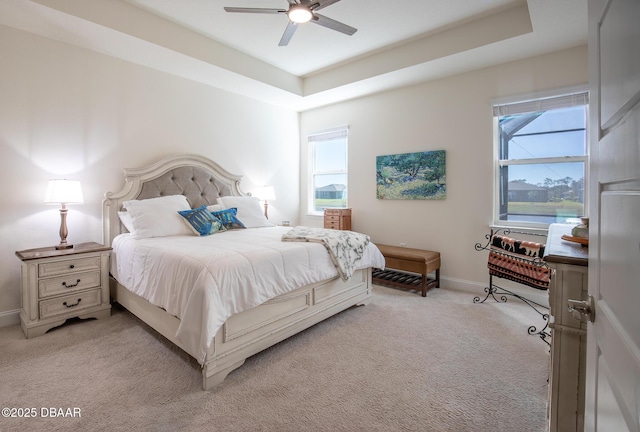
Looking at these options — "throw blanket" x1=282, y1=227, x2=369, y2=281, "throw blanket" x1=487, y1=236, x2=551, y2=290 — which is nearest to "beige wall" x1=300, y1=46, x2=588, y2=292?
"throw blanket" x1=487, y1=236, x2=551, y2=290

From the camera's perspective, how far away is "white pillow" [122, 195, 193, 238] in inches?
119

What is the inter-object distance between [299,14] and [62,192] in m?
2.53

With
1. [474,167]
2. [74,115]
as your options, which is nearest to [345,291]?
[474,167]

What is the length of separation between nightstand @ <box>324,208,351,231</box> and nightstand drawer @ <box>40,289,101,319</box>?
3.00 meters

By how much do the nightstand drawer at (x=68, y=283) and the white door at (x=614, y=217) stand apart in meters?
3.47

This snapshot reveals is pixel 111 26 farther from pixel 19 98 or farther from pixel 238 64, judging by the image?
pixel 238 64

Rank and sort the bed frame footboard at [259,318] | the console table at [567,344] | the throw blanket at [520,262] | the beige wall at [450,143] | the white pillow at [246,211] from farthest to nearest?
the white pillow at [246,211] < the beige wall at [450,143] < the throw blanket at [520,262] < the bed frame footboard at [259,318] < the console table at [567,344]

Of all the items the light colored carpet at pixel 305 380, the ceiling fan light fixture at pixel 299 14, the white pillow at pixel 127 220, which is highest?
the ceiling fan light fixture at pixel 299 14

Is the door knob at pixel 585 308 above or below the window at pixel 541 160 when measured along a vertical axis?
below

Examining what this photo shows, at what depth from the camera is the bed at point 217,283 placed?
6.23ft

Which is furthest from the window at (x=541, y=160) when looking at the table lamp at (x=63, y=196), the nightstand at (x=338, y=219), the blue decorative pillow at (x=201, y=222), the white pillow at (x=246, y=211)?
the table lamp at (x=63, y=196)

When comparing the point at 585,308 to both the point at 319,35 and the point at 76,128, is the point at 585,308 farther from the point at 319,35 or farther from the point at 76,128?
the point at 76,128

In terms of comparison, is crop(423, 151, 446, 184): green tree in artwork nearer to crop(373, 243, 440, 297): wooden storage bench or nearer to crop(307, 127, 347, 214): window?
crop(373, 243, 440, 297): wooden storage bench

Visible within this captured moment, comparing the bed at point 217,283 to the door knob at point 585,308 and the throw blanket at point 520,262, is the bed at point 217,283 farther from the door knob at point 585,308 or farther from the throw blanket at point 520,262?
the door knob at point 585,308
